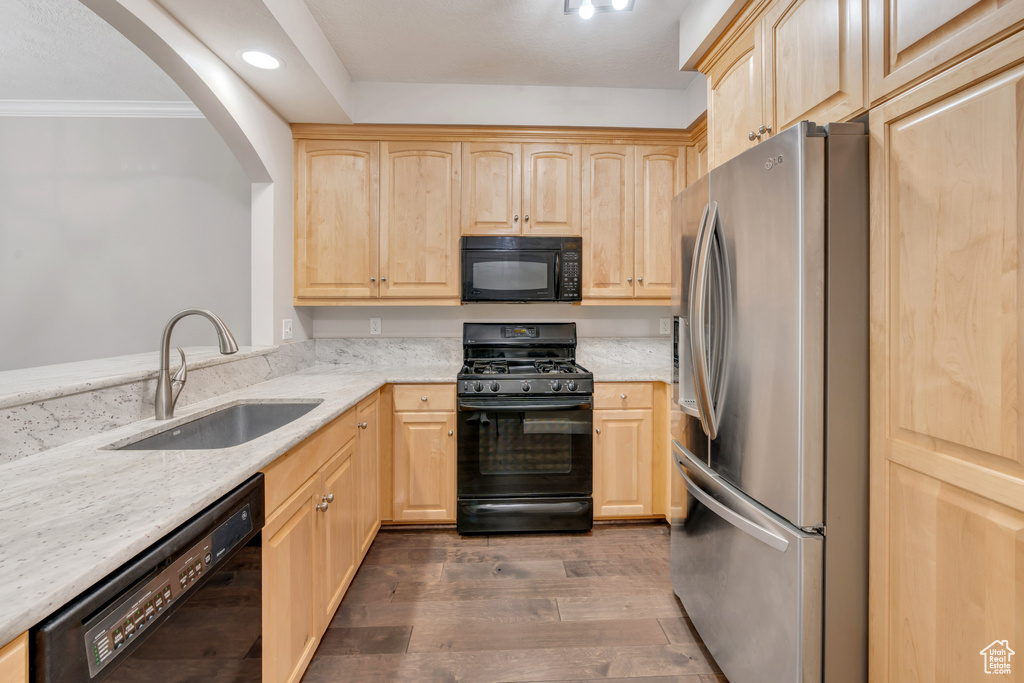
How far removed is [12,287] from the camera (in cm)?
290

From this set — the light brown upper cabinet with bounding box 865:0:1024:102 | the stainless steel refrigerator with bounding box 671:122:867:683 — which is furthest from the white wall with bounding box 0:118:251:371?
the light brown upper cabinet with bounding box 865:0:1024:102

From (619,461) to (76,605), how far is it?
2341 mm

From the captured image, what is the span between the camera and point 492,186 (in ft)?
9.20

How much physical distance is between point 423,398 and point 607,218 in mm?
1544

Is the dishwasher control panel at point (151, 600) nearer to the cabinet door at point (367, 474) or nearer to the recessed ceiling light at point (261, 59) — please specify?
the cabinet door at point (367, 474)

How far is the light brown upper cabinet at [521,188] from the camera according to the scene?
2.80 metres

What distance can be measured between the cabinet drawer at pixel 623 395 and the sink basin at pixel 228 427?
1455 millimetres

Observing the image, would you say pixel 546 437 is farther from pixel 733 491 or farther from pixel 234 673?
pixel 234 673

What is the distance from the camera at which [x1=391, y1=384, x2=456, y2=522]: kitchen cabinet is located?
2.54 meters

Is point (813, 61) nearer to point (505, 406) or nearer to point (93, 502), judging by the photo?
point (505, 406)

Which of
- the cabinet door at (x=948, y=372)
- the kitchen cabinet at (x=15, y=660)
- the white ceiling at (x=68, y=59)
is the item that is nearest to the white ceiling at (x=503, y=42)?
the white ceiling at (x=68, y=59)

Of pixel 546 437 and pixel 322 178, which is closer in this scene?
pixel 546 437

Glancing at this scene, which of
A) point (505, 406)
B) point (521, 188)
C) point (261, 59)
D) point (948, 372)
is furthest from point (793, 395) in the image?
point (261, 59)

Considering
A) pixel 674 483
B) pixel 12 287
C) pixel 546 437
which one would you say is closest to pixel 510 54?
pixel 546 437
